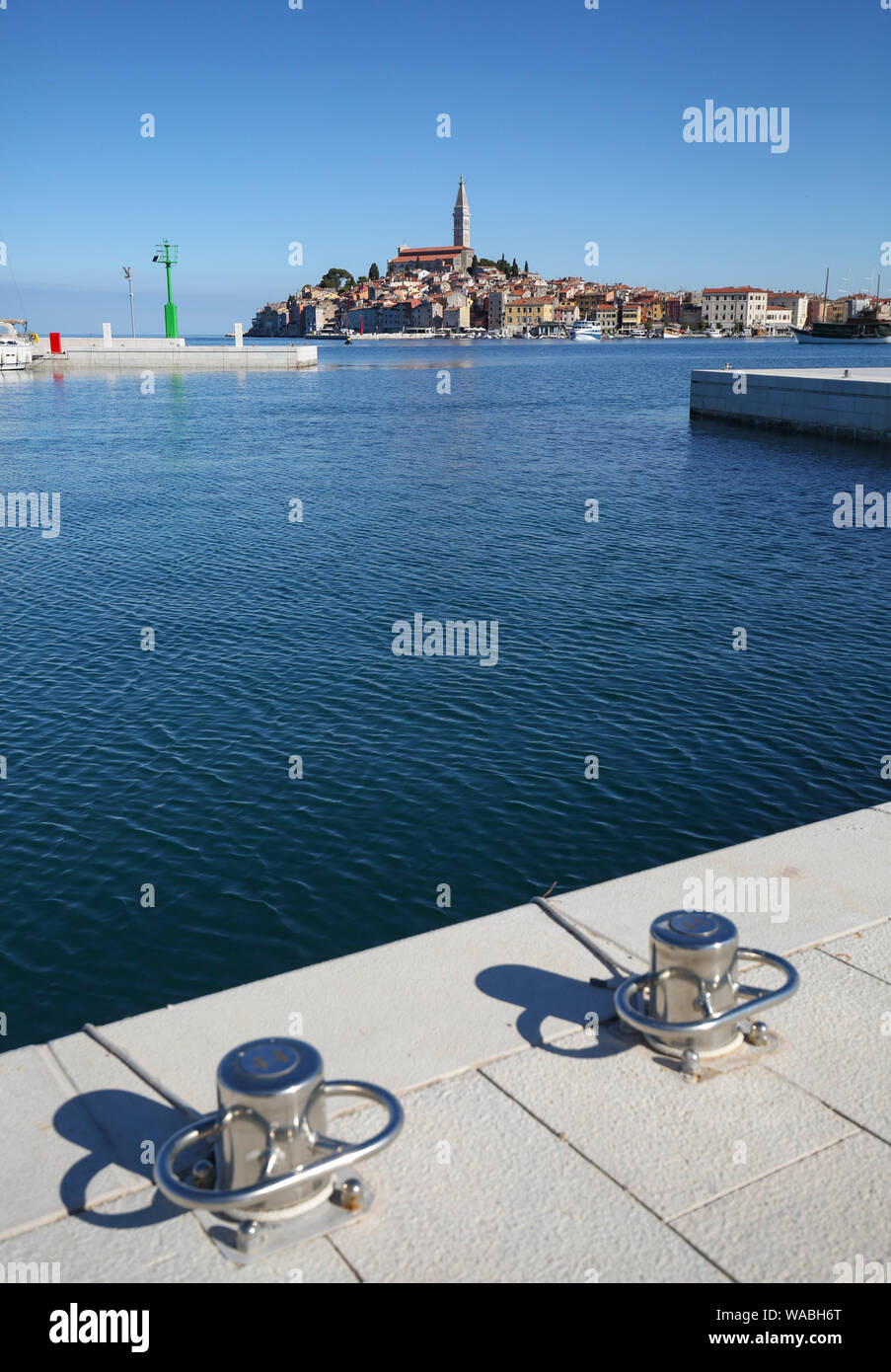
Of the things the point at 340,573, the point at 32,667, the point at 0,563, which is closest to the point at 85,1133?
the point at 32,667

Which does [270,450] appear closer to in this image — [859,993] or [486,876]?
[486,876]

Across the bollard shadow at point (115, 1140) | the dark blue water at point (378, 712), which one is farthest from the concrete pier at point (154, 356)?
the bollard shadow at point (115, 1140)

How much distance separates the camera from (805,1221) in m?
4.05

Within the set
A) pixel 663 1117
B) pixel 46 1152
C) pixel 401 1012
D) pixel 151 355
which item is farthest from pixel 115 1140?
pixel 151 355

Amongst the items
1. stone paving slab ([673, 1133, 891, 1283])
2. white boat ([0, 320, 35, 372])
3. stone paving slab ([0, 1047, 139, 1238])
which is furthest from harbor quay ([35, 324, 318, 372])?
stone paving slab ([673, 1133, 891, 1283])

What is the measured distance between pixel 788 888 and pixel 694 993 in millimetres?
1830

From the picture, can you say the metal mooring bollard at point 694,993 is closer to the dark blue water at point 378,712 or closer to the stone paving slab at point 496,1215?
the stone paving slab at point 496,1215

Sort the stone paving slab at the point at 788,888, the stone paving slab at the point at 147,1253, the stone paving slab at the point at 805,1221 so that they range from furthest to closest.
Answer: the stone paving slab at the point at 788,888
the stone paving slab at the point at 805,1221
the stone paving slab at the point at 147,1253

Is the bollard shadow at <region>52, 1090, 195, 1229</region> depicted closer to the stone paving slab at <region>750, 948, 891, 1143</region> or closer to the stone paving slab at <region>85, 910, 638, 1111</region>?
the stone paving slab at <region>85, 910, 638, 1111</region>

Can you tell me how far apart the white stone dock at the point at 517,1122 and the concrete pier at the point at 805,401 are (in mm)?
35320

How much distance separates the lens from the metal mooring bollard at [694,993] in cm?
472

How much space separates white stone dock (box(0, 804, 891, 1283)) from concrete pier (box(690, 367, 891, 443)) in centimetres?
3532

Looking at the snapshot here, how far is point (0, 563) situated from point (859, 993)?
66.0 ft

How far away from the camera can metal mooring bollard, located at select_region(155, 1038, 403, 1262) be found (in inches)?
151
